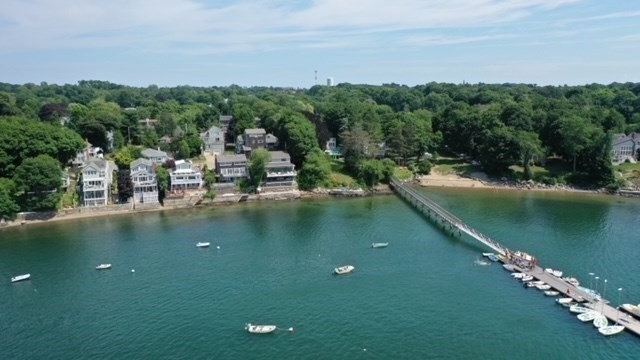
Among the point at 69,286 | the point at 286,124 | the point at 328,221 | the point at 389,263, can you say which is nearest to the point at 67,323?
the point at 69,286

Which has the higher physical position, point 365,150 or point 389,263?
point 365,150

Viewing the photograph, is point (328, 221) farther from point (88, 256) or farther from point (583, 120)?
point (583, 120)

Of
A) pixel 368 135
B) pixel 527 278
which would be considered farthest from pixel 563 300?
pixel 368 135

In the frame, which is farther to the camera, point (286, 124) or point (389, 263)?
point (286, 124)

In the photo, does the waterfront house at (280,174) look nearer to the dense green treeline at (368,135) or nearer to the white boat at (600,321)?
the dense green treeline at (368,135)

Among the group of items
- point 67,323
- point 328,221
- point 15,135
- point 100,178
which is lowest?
point 67,323

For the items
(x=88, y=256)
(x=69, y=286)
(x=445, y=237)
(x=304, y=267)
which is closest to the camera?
(x=69, y=286)

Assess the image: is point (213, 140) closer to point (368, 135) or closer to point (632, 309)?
point (368, 135)

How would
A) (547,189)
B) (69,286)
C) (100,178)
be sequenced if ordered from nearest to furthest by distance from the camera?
(69,286) < (100,178) < (547,189)

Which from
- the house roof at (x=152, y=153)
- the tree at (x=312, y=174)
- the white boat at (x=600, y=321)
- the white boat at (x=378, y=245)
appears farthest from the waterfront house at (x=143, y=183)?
the white boat at (x=600, y=321)
